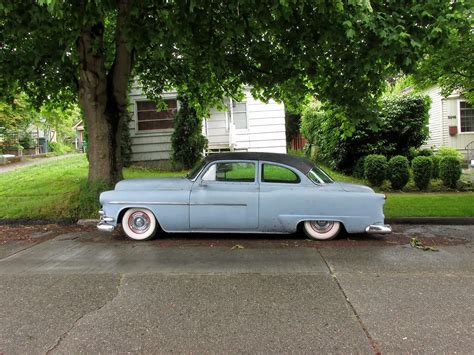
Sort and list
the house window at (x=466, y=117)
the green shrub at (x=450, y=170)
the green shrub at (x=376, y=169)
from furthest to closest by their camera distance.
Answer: the house window at (x=466, y=117)
the green shrub at (x=376, y=169)
the green shrub at (x=450, y=170)

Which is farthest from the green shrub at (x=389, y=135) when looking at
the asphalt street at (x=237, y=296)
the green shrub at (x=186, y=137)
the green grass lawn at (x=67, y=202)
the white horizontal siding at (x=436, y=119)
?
the white horizontal siding at (x=436, y=119)

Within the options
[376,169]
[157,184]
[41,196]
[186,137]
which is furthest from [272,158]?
[186,137]

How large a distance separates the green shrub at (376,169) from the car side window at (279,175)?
21.7 ft

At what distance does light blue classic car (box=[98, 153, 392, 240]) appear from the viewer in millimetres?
7344

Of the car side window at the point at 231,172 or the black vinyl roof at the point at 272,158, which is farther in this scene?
the black vinyl roof at the point at 272,158

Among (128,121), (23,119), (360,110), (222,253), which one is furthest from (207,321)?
(23,119)

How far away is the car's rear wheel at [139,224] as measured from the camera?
764cm

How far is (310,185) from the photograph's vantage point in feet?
24.6

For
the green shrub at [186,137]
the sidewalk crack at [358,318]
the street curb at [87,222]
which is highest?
the green shrub at [186,137]

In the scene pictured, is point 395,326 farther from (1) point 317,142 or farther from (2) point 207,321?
(1) point 317,142

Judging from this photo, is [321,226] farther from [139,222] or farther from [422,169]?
[422,169]

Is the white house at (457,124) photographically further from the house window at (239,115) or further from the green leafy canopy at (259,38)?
the green leafy canopy at (259,38)

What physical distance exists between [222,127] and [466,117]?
13.1 meters

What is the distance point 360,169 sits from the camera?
15000 millimetres
